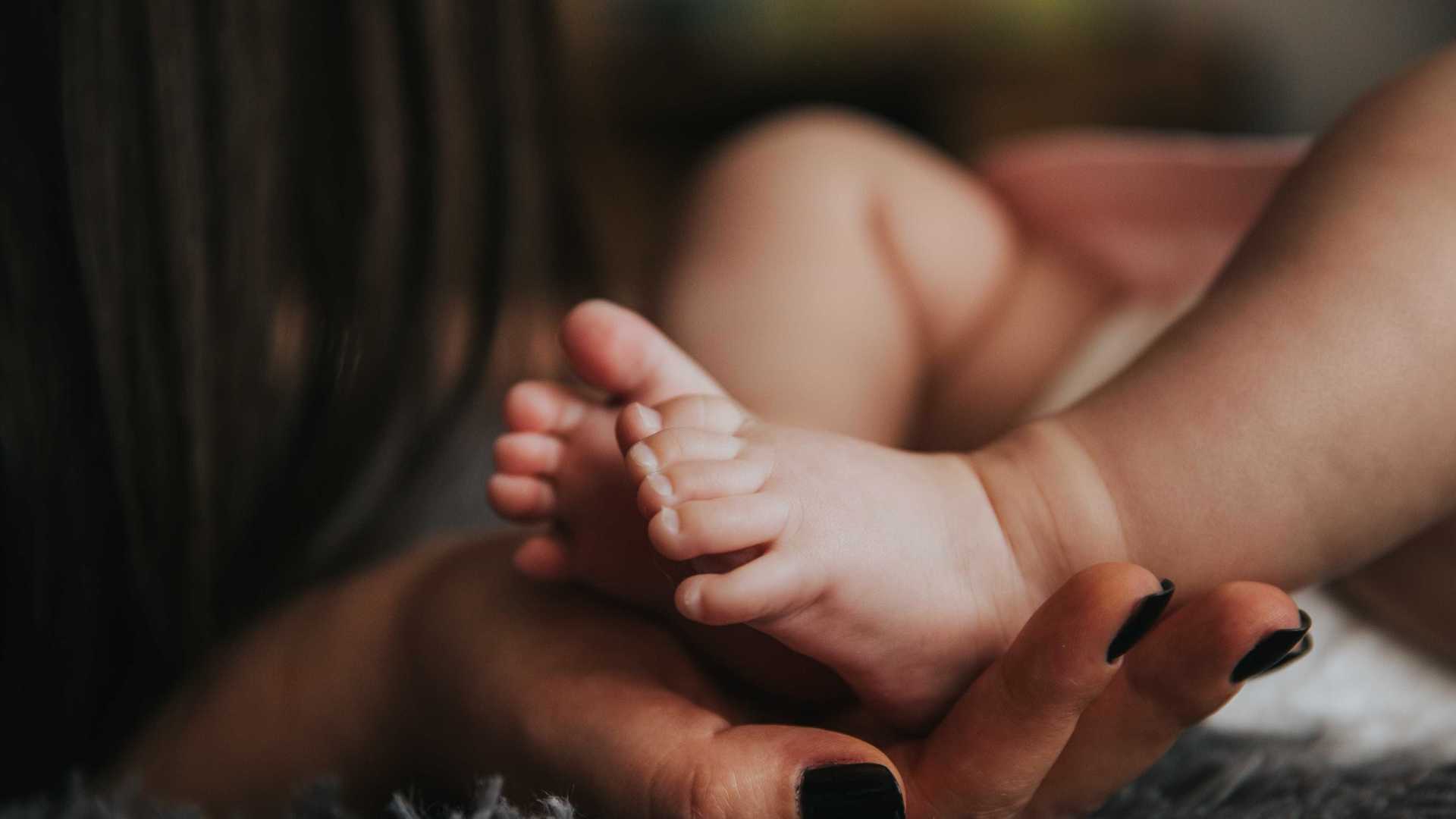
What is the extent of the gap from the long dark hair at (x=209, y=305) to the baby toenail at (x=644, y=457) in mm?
311

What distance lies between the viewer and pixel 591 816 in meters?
0.38

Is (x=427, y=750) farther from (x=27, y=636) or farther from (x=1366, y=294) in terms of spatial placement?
(x=1366, y=294)

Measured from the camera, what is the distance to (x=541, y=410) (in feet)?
1.51

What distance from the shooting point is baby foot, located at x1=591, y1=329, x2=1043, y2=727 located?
354 millimetres

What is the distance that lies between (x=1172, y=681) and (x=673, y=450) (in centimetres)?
16

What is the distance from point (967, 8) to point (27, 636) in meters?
2.73

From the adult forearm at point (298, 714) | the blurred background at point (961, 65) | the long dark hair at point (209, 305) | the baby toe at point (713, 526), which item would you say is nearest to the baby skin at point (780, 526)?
the baby toe at point (713, 526)

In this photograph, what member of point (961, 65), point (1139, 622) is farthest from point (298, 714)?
point (961, 65)

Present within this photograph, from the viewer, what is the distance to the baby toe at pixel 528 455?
0.45m

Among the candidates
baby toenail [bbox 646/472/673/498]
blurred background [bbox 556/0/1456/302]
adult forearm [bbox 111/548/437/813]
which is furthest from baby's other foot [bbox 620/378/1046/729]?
blurred background [bbox 556/0/1456/302]

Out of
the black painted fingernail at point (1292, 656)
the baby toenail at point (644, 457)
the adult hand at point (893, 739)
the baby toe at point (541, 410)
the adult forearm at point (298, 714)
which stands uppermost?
the baby toenail at point (644, 457)

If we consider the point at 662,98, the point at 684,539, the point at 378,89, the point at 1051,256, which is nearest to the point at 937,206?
the point at 1051,256

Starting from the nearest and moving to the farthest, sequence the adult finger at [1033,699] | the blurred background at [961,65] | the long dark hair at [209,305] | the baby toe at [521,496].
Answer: the adult finger at [1033,699] < the baby toe at [521,496] < the long dark hair at [209,305] < the blurred background at [961,65]

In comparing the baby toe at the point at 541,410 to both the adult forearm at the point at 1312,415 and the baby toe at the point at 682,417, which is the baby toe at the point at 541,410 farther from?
the adult forearm at the point at 1312,415
